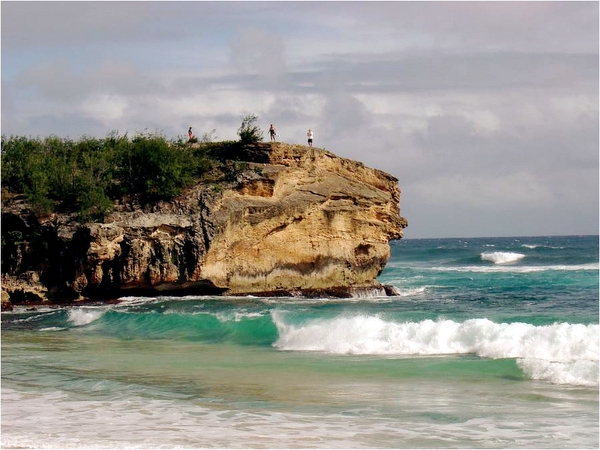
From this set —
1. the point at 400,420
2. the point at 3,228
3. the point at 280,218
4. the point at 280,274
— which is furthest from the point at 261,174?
the point at 400,420

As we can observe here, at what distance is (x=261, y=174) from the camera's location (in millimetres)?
31859

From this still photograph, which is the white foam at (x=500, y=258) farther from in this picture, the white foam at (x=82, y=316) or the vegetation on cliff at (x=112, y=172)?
the white foam at (x=82, y=316)

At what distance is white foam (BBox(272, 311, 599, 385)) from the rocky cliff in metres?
7.61

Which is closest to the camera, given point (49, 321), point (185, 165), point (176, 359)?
point (176, 359)

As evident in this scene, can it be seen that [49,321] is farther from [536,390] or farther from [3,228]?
[536,390]

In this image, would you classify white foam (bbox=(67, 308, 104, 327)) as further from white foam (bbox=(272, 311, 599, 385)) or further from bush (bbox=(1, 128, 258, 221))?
white foam (bbox=(272, 311, 599, 385))

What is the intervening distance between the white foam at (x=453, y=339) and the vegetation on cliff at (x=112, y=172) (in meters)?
10.3

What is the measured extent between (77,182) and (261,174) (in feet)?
22.4

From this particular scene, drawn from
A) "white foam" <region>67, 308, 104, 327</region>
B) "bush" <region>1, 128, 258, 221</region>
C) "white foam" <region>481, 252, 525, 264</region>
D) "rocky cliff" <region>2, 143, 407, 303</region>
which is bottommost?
"white foam" <region>67, 308, 104, 327</region>

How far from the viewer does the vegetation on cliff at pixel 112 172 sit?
31031 mm

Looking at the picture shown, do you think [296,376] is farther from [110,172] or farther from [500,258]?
[500,258]

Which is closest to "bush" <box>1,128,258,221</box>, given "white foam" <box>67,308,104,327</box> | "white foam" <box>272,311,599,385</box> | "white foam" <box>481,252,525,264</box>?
"white foam" <box>67,308,104,327</box>

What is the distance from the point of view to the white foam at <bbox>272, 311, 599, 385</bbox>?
18.7 metres

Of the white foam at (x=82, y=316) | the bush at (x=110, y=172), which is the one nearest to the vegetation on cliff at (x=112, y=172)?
the bush at (x=110, y=172)
